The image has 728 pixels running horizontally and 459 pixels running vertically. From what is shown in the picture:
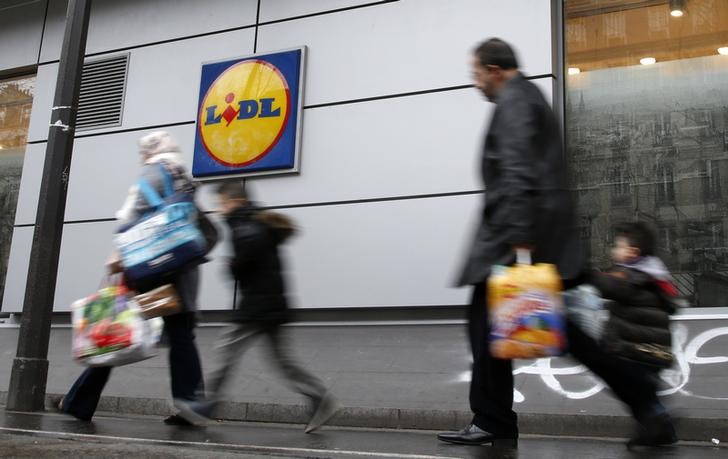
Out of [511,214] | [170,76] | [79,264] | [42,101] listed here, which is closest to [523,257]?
[511,214]

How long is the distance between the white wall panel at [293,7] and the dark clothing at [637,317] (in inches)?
195

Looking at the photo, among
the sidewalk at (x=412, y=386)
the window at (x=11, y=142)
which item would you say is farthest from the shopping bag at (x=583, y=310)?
the window at (x=11, y=142)

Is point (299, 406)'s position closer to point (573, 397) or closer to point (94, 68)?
point (573, 397)

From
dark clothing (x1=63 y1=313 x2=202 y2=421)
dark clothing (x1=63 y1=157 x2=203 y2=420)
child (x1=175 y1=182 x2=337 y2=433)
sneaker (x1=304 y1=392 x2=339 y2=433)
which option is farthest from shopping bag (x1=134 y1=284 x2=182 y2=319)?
sneaker (x1=304 y1=392 x2=339 y2=433)

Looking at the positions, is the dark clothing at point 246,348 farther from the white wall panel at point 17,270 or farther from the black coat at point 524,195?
the white wall panel at point 17,270

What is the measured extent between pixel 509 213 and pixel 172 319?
89.5 inches

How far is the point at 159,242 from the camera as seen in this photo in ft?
14.0

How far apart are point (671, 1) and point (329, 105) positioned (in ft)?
11.3

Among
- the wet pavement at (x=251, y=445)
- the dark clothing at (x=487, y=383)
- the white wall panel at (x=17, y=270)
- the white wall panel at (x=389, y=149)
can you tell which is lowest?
the wet pavement at (x=251, y=445)

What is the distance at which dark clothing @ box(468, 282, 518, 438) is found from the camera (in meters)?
3.35

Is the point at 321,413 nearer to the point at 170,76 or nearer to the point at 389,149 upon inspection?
the point at 389,149

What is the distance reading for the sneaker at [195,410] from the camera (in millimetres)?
4383

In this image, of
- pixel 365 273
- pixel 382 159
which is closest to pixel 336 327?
pixel 365 273

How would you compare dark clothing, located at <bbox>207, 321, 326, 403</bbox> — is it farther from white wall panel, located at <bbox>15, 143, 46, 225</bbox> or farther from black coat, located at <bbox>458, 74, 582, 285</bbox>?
white wall panel, located at <bbox>15, 143, 46, 225</bbox>
